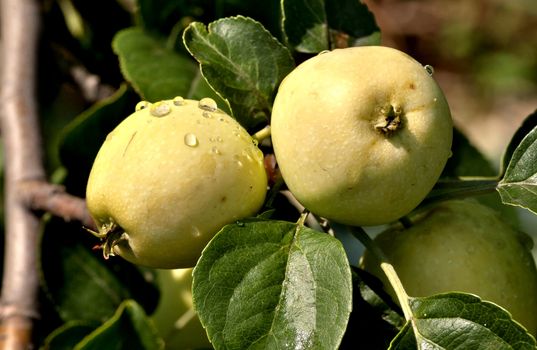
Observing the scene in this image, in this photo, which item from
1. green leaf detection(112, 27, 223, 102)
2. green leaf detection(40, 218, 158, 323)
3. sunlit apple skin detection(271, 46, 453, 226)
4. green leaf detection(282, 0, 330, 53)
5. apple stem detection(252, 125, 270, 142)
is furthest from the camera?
green leaf detection(40, 218, 158, 323)

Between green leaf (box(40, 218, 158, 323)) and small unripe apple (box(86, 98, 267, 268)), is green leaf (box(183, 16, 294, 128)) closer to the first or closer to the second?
small unripe apple (box(86, 98, 267, 268))

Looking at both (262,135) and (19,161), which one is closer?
(262,135)

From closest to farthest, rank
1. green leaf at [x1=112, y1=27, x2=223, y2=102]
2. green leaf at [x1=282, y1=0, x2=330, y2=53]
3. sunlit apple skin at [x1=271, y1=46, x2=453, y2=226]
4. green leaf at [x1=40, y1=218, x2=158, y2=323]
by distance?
sunlit apple skin at [x1=271, y1=46, x2=453, y2=226] → green leaf at [x1=282, y1=0, x2=330, y2=53] → green leaf at [x1=112, y1=27, x2=223, y2=102] → green leaf at [x1=40, y1=218, x2=158, y2=323]

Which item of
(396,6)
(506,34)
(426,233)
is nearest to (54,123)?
(426,233)

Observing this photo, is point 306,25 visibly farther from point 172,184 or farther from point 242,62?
point 172,184

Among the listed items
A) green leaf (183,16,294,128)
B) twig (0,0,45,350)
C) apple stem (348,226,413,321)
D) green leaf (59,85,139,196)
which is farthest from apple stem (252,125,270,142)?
twig (0,0,45,350)

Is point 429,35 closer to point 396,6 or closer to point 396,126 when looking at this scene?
point 396,6

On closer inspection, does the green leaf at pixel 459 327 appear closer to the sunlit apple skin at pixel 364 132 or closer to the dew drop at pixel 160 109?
the sunlit apple skin at pixel 364 132

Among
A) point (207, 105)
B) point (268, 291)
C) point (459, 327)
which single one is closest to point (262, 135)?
point (207, 105)

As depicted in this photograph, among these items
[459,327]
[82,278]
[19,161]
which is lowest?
[82,278]
